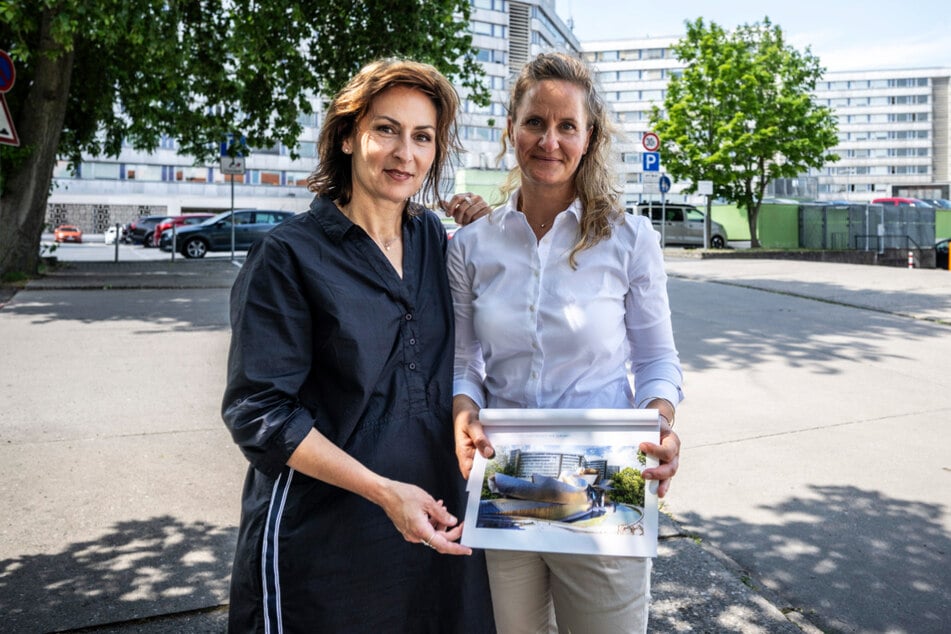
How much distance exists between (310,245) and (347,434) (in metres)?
0.42

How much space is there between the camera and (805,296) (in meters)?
14.1

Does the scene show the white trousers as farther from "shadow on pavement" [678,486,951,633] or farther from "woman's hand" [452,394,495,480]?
"shadow on pavement" [678,486,951,633]

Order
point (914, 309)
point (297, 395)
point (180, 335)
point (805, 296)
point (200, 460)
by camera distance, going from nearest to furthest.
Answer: point (297, 395), point (200, 460), point (180, 335), point (914, 309), point (805, 296)

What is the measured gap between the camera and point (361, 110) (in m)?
1.96

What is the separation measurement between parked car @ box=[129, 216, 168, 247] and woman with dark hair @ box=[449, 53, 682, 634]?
42006 millimetres

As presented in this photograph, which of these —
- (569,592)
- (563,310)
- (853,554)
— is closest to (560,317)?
(563,310)

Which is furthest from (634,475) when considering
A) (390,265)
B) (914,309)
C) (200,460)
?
(914,309)

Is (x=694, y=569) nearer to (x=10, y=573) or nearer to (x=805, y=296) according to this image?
(x=10, y=573)

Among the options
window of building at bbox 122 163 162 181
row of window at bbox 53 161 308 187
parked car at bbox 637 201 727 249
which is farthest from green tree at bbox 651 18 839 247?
window of building at bbox 122 163 162 181

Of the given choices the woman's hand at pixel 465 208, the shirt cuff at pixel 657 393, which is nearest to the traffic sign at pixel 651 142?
the woman's hand at pixel 465 208

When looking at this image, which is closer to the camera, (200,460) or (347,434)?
(347,434)

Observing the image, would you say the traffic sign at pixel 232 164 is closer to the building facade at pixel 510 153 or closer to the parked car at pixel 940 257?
the building facade at pixel 510 153

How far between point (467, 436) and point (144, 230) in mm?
43933

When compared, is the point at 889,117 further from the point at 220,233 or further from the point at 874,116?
the point at 220,233
